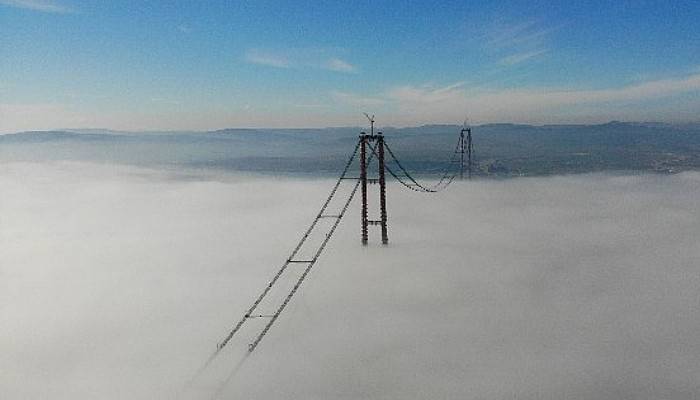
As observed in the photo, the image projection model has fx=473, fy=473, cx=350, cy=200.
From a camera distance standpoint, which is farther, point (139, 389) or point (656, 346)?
point (656, 346)

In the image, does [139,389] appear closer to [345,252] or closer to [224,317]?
[224,317]

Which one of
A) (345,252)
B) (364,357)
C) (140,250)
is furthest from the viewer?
(140,250)

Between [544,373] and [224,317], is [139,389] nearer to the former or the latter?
[224,317]

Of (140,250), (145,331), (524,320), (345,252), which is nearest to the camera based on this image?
(524,320)

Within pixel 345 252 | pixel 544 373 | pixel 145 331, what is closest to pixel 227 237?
pixel 345 252

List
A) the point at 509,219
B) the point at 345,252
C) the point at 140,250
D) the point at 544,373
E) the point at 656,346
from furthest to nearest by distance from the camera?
the point at 509,219, the point at 140,250, the point at 345,252, the point at 656,346, the point at 544,373

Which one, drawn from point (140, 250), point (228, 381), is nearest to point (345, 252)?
point (228, 381)

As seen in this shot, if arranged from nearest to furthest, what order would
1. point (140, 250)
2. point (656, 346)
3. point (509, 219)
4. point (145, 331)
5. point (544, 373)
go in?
point (544, 373), point (656, 346), point (145, 331), point (140, 250), point (509, 219)

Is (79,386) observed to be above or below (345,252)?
below

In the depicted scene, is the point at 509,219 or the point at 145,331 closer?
the point at 145,331
